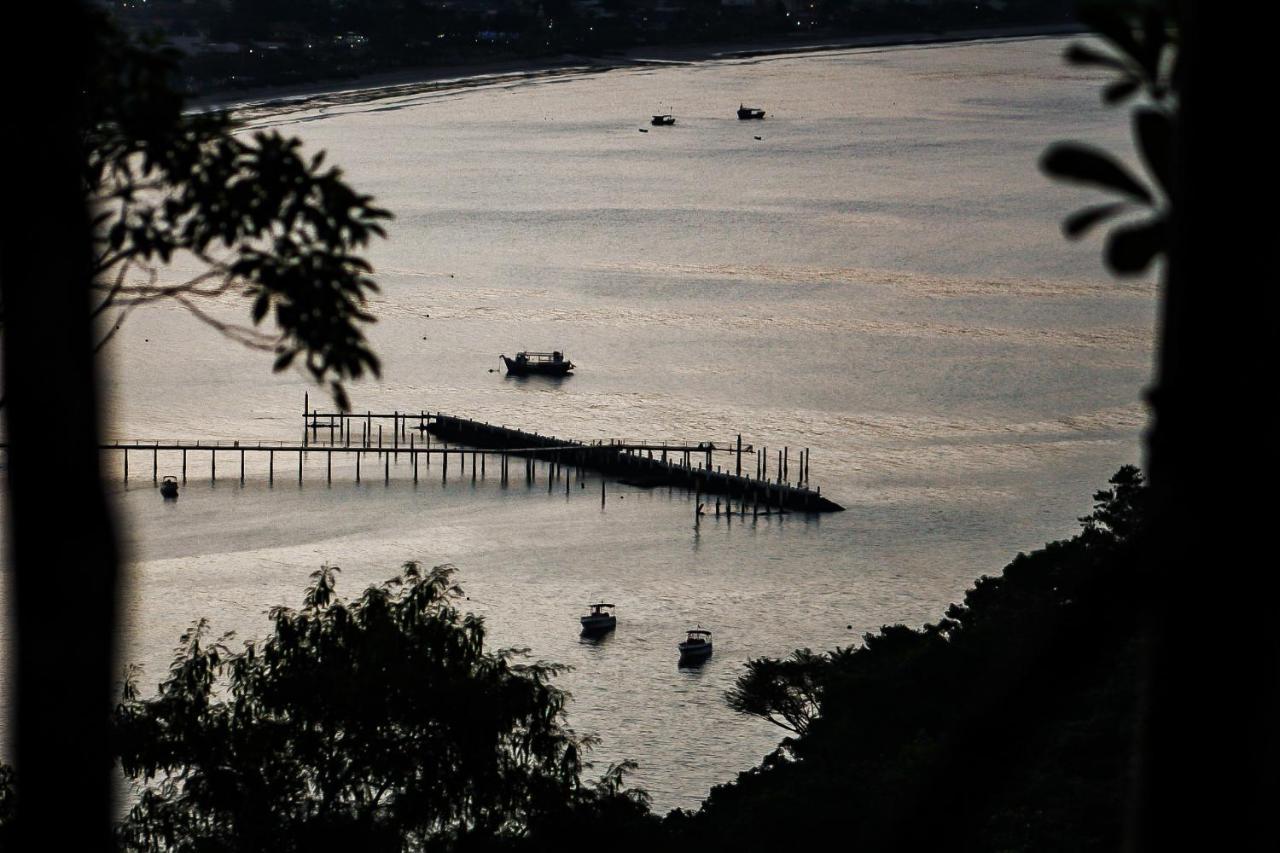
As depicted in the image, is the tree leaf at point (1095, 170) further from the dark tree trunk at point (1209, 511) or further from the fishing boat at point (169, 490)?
the fishing boat at point (169, 490)

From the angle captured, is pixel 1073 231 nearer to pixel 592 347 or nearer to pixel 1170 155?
pixel 1170 155

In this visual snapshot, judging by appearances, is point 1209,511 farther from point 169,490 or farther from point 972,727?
point 169,490

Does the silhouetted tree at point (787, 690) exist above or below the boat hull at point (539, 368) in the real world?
below

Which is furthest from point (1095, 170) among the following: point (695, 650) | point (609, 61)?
point (609, 61)

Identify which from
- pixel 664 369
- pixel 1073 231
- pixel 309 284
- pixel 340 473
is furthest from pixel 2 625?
pixel 1073 231

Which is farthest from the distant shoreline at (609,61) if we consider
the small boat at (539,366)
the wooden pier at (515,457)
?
the wooden pier at (515,457)

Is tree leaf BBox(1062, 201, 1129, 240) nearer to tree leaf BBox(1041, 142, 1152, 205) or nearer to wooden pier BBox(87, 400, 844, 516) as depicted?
tree leaf BBox(1041, 142, 1152, 205)
